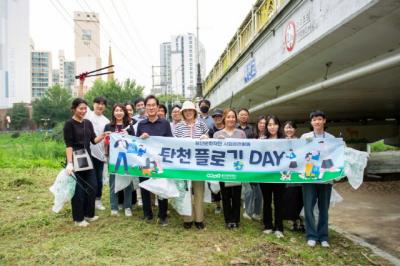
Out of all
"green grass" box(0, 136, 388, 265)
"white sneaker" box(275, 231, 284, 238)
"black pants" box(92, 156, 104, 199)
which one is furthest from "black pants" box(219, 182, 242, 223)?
"black pants" box(92, 156, 104, 199)

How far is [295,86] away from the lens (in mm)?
10680

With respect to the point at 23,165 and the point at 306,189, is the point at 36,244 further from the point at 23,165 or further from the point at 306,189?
the point at 23,165

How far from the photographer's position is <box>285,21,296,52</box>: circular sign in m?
7.60

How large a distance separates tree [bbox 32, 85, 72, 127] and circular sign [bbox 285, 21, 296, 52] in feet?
220

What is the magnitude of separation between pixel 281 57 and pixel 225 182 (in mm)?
4241

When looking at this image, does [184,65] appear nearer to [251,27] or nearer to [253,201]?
[251,27]

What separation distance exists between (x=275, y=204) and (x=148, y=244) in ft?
5.47

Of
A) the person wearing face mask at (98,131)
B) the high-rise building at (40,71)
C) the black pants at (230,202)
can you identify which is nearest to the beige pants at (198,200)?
the black pants at (230,202)

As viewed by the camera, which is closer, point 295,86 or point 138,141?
point 138,141

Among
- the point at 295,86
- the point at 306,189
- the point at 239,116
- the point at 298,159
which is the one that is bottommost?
the point at 306,189

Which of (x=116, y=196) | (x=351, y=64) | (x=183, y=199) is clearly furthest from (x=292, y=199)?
(x=351, y=64)

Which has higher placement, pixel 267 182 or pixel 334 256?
pixel 267 182

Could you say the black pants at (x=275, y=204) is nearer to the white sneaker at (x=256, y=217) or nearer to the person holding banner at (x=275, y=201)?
the person holding banner at (x=275, y=201)

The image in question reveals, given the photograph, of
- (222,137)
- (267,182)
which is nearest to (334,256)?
(267,182)
